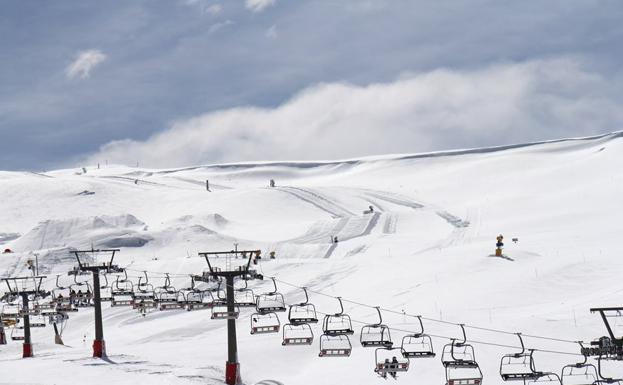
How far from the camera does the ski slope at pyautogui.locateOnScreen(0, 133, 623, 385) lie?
36219 millimetres

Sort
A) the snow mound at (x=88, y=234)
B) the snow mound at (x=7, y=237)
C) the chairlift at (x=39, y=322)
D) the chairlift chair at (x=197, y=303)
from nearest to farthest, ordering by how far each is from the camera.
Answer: the chairlift chair at (x=197, y=303)
the chairlift at (x=39, y=322)
the snow mound at (x=88, y=234)
the snow mound at (x=7, y=237)

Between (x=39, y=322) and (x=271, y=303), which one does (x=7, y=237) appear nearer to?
(x=39, y=322)

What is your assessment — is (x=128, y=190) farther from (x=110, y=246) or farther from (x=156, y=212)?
(x=110, y=246)

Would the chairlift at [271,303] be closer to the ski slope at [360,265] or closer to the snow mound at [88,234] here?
the ski slope at [360,265]

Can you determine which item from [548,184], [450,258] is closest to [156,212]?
[548,184]

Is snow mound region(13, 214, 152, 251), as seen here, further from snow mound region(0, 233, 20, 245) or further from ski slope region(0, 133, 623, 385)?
snow mound region(0, 233, 20, 245)

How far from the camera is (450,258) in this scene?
5438 cm

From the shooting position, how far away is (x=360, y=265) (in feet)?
191

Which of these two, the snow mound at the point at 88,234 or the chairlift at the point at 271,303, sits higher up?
the snow mound at the point at 88,234

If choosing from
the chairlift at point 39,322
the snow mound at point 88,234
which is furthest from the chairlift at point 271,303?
the snow mound at point 88,234

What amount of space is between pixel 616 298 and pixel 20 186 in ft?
428

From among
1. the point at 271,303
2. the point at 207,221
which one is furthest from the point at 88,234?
the point at 271,303

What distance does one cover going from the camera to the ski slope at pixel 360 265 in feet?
119

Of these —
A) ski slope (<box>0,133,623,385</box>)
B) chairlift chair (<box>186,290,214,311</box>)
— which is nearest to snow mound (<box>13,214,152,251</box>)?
ski slope (<box>0,133,623,385</box>)
